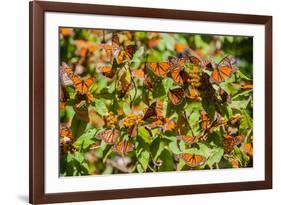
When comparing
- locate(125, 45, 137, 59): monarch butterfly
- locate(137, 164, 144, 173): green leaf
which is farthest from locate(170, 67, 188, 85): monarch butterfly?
locate(137, 164, 144, 173): green leaf

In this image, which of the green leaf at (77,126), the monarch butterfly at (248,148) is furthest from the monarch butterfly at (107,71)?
the monarch butterfly at (248,148)

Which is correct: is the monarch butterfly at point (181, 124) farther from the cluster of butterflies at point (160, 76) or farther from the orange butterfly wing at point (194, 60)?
the orange butterfly wing at point (194, 60)

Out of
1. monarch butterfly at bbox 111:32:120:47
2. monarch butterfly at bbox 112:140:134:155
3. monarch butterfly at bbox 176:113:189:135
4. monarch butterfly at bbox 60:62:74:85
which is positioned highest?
monarch butterfly at bbox 111:32:120:47

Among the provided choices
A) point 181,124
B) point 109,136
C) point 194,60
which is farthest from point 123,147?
point 194,60

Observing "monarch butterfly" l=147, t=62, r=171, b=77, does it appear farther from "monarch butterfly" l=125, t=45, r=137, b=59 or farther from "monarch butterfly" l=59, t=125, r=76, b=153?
"monarch butterfly" l=59, t=125, r=76, b=153

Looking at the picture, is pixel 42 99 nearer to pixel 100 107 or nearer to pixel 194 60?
pixel 100 107

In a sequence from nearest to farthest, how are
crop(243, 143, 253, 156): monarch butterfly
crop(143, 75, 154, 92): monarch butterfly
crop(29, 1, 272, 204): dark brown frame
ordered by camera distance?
crop(29, 1, 272, 204): dark brown frame, crop(143, 75, 154, 92): monarch butterfly, crop(243, 143, 253, 156): monarch butterfly

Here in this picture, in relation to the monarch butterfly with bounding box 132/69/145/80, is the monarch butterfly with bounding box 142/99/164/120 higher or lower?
lower
